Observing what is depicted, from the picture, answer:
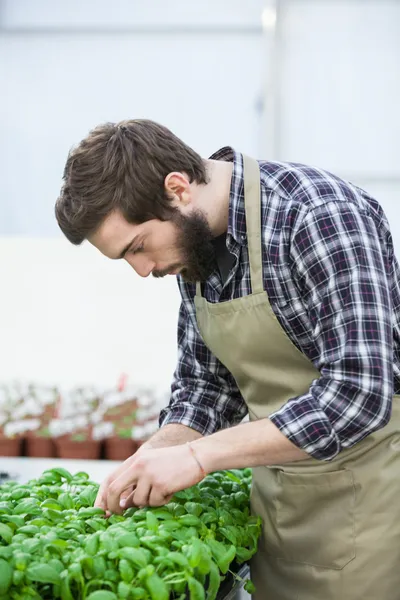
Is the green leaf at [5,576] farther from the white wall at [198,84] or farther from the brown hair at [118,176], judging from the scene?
the white wall at [198,84]

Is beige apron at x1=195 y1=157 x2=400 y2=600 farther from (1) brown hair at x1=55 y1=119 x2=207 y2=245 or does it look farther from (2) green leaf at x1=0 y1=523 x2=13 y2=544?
(2) green leaf at x1=0 y1=523 x2=13 y2=544

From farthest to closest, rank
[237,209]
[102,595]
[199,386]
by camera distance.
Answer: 1. [199,386]
2. [237,209]
3. [102,595]

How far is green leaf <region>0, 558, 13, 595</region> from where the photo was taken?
3.33ft

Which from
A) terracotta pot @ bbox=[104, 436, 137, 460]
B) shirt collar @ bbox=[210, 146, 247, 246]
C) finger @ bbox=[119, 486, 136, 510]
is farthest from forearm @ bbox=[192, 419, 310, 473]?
terracotta pot @ bbox=[104, 436, 137, 460]

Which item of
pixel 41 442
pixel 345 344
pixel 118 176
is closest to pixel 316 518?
pixel 345 344

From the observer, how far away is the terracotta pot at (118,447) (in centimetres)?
344

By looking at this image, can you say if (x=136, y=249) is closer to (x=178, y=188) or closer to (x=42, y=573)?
(x=178, y=188)

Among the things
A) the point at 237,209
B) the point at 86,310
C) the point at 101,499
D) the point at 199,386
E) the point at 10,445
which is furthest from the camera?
the point at 86,310

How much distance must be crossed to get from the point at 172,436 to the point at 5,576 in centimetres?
64

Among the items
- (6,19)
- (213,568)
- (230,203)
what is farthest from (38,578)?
(6,19)

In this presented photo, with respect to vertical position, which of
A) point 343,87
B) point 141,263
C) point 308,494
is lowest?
point 308,494

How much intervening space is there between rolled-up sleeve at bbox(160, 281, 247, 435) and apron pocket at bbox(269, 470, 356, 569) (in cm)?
23

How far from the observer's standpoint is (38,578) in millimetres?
1029

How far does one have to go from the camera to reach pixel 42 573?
3.39 feet
